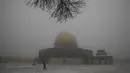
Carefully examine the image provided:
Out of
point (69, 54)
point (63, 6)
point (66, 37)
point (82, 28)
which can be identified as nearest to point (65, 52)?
point (69, 54)

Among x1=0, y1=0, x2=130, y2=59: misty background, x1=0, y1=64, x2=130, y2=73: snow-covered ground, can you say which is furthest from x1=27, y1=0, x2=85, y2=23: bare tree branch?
x1=0, y1=64, x2=130, y2=73: snow-covered ground

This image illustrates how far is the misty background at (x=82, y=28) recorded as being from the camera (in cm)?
335

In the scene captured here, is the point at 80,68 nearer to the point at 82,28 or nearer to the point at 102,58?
the point at 102,58

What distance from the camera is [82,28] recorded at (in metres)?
3.36

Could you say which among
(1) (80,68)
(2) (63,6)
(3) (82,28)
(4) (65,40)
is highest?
(2) (63,6)

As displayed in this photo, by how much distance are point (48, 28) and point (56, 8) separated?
26cm

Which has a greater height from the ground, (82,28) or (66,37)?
(82,28)

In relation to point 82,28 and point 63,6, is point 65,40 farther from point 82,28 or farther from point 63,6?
point 63,6

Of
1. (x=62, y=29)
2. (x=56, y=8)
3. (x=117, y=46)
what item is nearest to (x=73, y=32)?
(x=62, y=29)

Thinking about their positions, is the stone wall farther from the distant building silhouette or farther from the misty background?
the misty background

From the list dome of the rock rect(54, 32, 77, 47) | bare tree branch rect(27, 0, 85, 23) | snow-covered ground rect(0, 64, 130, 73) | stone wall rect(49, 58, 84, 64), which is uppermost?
bare tree branch rect(27, 0, 85, 23)

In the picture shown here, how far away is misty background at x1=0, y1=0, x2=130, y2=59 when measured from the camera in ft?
11.0

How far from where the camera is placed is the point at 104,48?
3.34 meters

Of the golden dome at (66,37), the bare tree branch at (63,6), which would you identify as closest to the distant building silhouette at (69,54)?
the golden dome at (66,37)
